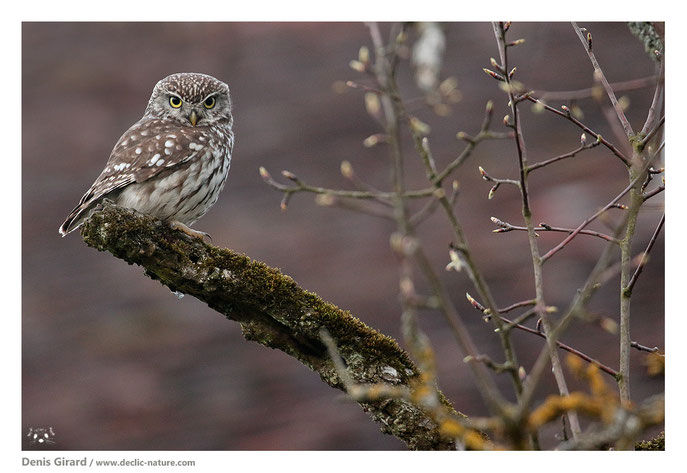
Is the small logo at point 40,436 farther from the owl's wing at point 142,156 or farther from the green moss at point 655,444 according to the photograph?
the green moss at point 655,444

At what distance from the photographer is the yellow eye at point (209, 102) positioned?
158 inches

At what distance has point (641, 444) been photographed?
283 centimetres

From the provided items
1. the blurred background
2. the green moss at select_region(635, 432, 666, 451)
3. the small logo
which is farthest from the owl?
the green moss at select_region(635, 432, 666, 451)

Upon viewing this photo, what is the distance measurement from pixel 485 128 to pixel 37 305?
551cm

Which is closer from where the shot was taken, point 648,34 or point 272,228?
point 648,34

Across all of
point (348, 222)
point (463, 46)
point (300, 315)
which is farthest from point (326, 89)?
point (300, 315)

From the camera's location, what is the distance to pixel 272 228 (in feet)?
24.9

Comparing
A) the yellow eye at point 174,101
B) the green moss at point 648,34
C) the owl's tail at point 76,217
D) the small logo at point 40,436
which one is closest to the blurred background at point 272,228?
the small logo at point 40,436

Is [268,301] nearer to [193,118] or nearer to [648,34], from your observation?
[193,118]

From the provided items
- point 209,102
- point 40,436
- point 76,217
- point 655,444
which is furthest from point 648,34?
point 40,436

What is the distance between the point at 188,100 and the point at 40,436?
1865 millimetres

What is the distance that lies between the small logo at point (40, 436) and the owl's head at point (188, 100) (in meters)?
1.71

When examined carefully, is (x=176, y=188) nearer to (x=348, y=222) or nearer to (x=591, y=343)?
(x=591, y=343)

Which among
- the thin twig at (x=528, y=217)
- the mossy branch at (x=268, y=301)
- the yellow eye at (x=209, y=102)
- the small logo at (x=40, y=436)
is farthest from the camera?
the yellow eye at (x=209, y=102)
